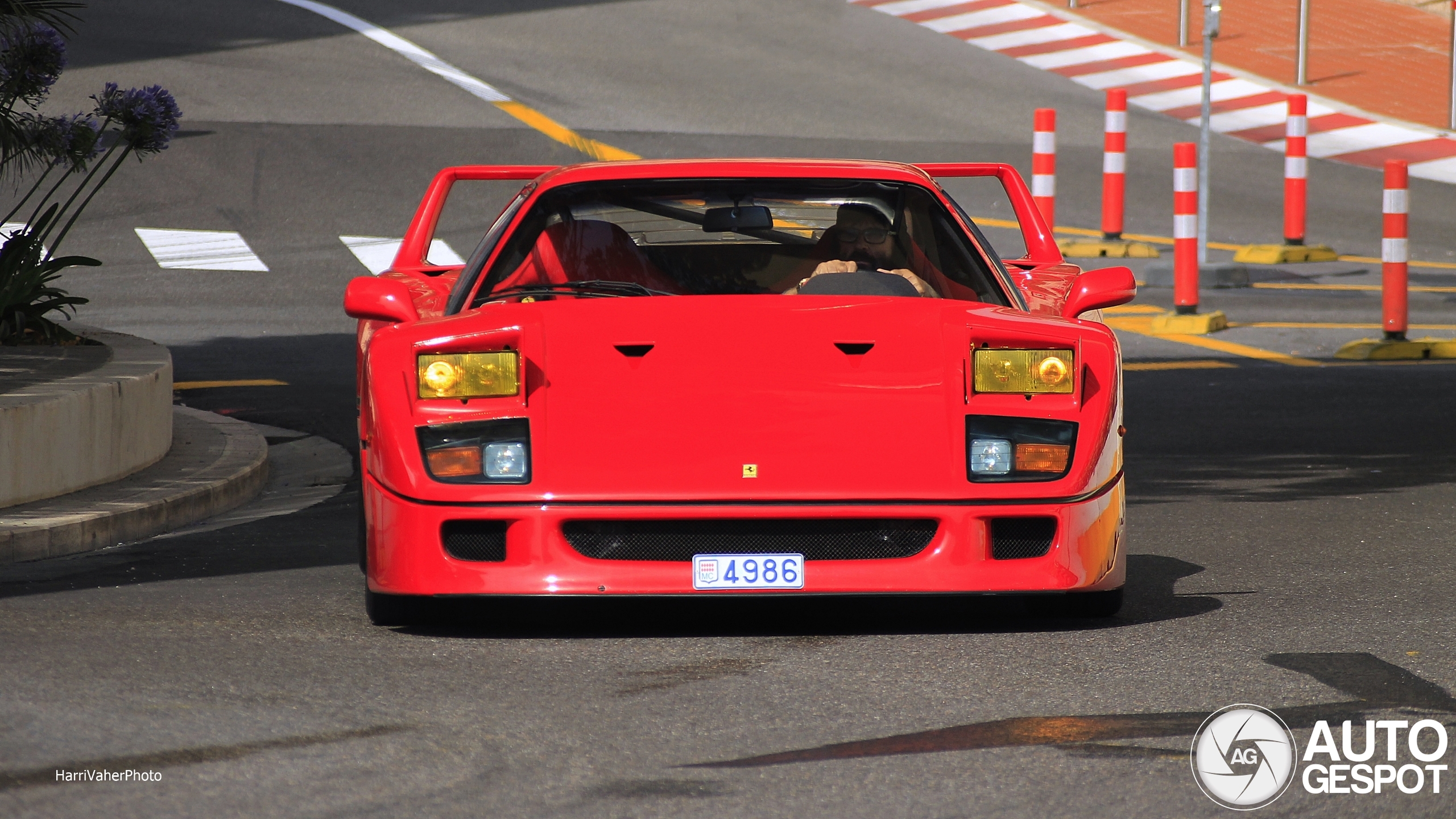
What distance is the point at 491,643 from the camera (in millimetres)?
5277

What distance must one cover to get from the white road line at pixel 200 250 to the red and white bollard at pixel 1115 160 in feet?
21.9

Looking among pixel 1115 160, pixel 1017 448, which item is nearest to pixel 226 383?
pixel 1017 448

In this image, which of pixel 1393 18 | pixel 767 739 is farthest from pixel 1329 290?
pixel 1393 18

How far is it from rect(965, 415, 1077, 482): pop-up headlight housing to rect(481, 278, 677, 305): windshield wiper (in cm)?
102

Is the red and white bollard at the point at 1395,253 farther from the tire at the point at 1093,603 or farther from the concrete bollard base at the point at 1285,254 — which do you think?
the tire at the point at 1093,603

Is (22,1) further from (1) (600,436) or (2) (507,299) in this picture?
(1) (600,436)

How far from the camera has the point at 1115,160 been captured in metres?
16.7

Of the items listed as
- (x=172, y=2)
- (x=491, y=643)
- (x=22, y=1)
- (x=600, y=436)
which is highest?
(x=172, y=2)

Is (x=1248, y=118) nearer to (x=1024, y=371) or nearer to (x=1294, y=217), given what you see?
(x=1294, y=217)

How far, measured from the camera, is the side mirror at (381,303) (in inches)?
220

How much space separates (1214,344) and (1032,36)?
16.1 meters

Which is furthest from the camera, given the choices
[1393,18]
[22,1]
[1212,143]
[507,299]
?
[1393,18]

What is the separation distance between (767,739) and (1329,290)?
11963mm

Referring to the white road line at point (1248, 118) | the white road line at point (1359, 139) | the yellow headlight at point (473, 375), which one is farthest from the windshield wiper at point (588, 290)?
the white road line at point (1248, 118)
